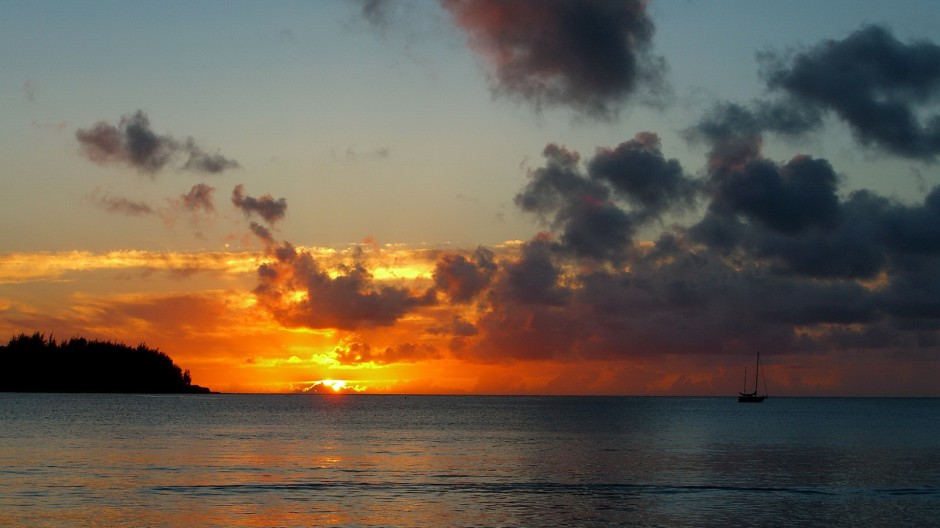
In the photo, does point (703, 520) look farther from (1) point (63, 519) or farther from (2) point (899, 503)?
(1) point (63, 519)

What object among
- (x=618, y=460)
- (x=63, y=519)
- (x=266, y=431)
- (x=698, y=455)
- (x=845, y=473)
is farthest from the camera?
(x=266, y=431)

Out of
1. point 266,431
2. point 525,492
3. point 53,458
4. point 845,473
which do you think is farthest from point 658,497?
point 266,431

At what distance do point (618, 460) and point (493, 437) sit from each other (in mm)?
39834

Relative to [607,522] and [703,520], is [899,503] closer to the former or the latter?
[703,520]

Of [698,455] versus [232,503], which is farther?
[698,455]

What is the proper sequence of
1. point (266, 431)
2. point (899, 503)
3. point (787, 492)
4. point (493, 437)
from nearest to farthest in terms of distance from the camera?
point (899, 503) → point (787, 492) → point (493, 437) → point (266, 431)

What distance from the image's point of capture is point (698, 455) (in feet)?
318

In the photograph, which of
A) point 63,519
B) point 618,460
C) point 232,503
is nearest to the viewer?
point 63,519

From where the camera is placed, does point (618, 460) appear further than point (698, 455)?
No

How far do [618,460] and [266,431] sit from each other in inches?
2611

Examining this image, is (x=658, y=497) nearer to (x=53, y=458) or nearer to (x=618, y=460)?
(x=618, y=460)

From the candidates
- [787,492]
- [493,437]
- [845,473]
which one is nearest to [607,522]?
[787,492]

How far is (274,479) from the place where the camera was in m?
68.5

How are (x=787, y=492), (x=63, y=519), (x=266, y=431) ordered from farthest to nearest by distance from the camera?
(x=266, y=431) < (x=787, y=492) < (x=63, y=519)
